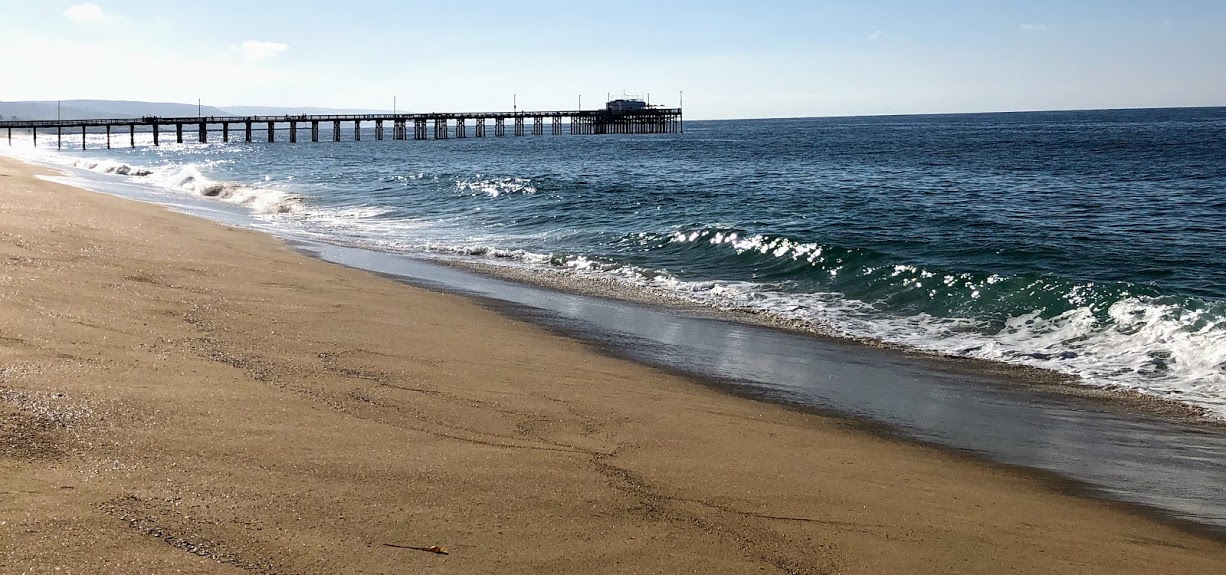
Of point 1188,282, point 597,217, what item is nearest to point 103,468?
point 1188,282

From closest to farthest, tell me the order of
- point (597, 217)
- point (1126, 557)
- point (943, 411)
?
point (1126, 557) < point (943, 411) < point (597, 217)

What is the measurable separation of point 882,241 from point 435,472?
45.1 feet

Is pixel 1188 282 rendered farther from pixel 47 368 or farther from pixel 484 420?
pixel 47 368

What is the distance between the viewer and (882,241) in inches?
661

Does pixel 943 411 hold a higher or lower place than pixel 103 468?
lower

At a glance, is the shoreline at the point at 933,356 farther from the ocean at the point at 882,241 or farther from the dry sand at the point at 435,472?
the dry sand at the point at 435,472

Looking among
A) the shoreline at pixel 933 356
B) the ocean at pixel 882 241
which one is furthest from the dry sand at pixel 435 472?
the ocean at pixel 882 241

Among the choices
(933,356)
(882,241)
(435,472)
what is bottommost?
(933,356)

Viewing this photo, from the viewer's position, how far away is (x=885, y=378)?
8.25m

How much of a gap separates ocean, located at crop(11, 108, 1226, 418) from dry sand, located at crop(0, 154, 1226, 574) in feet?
12.3

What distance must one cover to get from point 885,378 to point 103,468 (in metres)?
6.28

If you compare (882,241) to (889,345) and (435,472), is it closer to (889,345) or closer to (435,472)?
(889,345)

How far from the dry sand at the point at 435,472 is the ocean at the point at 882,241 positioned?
3754 millimetres

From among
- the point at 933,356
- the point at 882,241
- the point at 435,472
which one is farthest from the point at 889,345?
the point at 882,241
